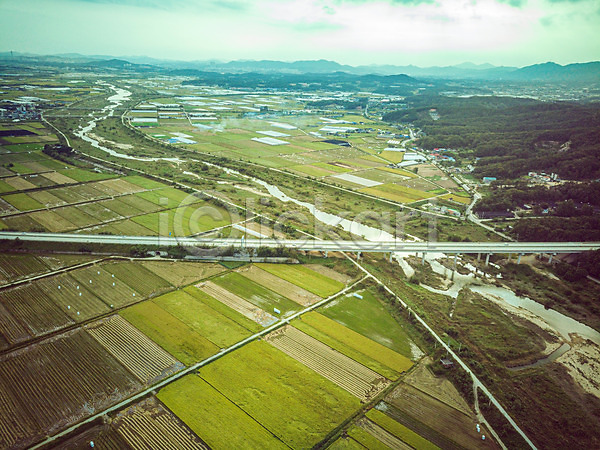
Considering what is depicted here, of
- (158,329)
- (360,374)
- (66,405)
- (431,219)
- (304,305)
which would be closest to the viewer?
(66,405)

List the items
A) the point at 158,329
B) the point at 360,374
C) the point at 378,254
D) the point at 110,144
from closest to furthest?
the point at 360,374 → the point at 158,329 → the point at 378,254 → the point at 110,144

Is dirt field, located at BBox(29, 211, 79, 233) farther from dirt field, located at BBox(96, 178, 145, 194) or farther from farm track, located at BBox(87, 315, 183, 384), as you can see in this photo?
farm track, located at BBox(87, 315, 183, 384)

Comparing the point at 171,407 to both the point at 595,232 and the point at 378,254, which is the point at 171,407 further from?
the point at 595,232

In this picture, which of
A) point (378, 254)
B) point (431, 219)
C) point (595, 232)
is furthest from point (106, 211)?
point (595, 232)

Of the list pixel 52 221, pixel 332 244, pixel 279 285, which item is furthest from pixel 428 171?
pixel 52 221

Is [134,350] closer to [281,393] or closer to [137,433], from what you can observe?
[137,433]

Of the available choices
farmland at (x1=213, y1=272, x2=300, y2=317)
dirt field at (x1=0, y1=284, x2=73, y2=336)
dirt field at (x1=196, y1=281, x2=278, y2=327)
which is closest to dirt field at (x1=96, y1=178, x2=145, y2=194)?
dirt field at (x1=0, y1=284, x2=73, y2=336)

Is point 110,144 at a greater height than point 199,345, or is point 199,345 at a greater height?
point 110,144
